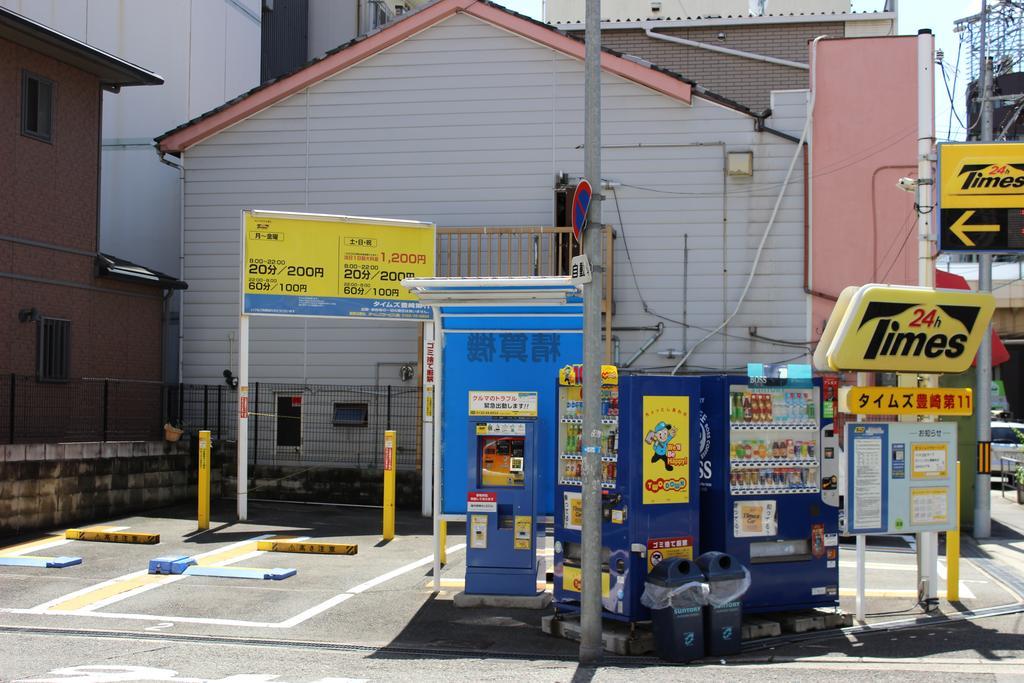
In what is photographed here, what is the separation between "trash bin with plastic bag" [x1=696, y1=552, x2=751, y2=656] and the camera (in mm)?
8859

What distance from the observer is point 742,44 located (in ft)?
85.7

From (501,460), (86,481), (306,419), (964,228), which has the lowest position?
(86,481)

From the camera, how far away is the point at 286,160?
20891mm

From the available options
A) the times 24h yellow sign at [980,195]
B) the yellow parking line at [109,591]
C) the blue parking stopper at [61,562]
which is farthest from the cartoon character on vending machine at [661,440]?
the blue parking stopper at [61,562]

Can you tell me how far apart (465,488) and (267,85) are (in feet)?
38.7

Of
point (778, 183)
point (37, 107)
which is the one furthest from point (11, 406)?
point (778, 183)

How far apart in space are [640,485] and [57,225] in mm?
12664

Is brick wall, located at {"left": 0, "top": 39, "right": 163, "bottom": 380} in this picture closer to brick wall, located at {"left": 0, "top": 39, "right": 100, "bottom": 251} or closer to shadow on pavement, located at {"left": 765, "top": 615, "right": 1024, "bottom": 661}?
brick wall, located at {"left": 0, "top": 39, "right": 100, "bottom": 251}

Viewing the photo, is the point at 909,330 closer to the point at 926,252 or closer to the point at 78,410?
the point at 926,252

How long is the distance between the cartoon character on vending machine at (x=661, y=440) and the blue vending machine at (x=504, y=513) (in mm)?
1854

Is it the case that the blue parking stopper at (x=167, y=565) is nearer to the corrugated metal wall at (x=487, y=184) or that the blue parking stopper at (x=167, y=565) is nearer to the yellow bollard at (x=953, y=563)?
the corrugated metal wall at (x=487, y=184)

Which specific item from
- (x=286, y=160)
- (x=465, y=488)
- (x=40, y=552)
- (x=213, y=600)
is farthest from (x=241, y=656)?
(x=286, y=160)

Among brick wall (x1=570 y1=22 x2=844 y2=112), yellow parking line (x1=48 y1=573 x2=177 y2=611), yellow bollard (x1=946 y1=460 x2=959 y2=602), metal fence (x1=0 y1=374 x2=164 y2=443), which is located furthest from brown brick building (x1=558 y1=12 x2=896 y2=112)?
yellow parking line (x1=48 y1=573 x2=177 y2=611)

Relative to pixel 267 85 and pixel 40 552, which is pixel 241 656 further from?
pixel 267 85
